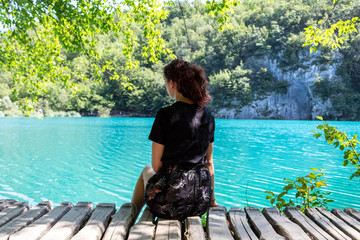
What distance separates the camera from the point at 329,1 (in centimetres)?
6034

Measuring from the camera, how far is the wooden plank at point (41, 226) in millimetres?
1720

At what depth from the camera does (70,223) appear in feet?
6.48

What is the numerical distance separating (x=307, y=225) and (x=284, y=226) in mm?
201

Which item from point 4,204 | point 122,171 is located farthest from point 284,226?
point 122,171

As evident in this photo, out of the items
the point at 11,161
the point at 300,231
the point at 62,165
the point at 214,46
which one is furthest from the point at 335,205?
the point at 214,46

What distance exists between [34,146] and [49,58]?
36.1 ft

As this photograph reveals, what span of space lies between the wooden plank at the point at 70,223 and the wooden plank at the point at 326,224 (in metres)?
1.68

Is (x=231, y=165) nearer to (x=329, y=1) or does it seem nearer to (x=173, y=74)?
(x=173, y=74)

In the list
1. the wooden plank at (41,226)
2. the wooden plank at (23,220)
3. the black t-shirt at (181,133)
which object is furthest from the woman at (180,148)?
the wooden plank at (23,220)

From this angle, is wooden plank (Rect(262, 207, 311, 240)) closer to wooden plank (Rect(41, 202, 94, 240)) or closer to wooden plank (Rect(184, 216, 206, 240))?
wooden plank (Rect(184, 216, 206, 240))

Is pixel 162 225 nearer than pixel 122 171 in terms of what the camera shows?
Yes

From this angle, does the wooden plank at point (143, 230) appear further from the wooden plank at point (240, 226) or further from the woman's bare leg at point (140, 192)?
the wooden plank at point (240, 226)

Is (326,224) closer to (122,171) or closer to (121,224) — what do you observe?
(121,224)

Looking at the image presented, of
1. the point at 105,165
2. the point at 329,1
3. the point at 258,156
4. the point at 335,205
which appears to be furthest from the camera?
the point at 329,1
